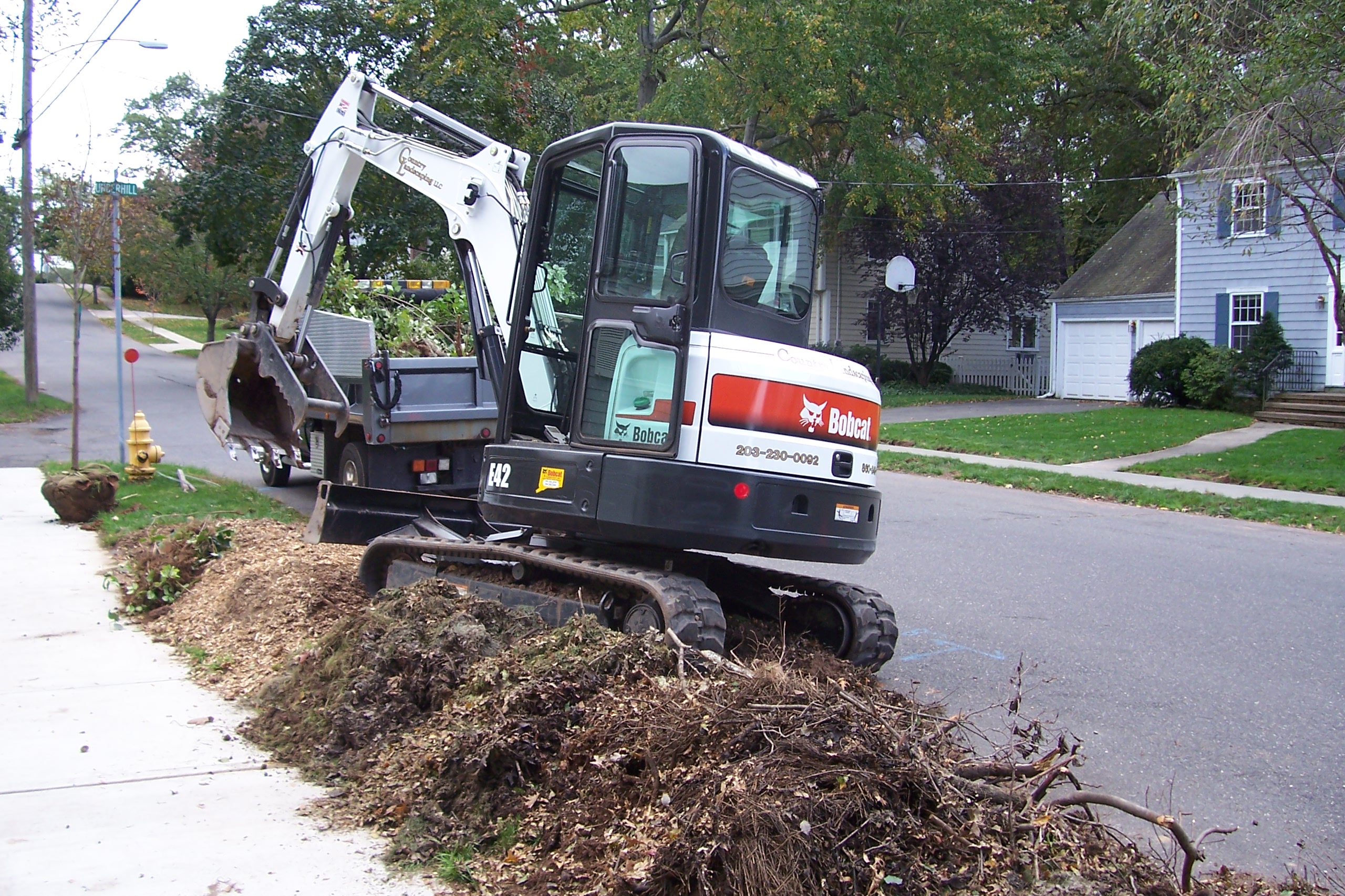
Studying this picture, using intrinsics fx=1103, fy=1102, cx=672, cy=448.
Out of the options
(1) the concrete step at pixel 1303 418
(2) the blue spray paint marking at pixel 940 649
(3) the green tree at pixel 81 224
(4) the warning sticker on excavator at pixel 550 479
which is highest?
(3) the green tree at pixel 81 224

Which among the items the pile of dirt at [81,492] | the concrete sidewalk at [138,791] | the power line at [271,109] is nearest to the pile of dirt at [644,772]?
the concrete sidewalk at [138,791]

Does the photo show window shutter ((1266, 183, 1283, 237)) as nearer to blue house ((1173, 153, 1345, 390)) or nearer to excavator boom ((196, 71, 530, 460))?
blue house ((1173, 153, 1345, 390))

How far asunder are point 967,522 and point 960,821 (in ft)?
29.1

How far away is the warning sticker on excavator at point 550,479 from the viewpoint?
5.78 meters

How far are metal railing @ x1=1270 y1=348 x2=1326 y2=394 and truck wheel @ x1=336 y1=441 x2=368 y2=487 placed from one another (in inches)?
852

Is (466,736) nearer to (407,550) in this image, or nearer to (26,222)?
(407,550)

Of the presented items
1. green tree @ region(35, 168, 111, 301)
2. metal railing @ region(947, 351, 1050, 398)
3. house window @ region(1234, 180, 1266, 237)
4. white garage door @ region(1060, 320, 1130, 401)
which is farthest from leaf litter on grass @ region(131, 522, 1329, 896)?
metal railing @ region(947, 351, 1050, 398)

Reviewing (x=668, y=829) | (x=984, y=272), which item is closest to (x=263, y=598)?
(x=668, y=829)

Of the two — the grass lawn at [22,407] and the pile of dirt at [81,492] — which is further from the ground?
the grass lawn at [22,407]

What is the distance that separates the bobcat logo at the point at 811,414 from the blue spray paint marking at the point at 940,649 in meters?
1.97

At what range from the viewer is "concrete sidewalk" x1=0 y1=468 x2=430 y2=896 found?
13.3ft

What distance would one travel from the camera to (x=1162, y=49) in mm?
17969

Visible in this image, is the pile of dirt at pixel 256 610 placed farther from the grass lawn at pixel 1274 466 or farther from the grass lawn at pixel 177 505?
the grass lawn at pixel 1274 466

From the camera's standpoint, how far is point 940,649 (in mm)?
7160
